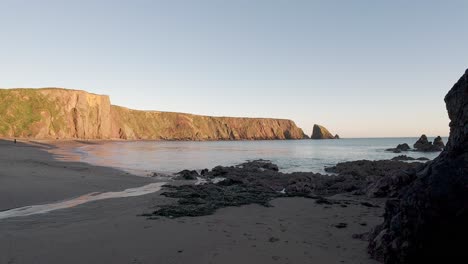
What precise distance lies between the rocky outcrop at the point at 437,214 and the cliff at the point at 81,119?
8876 centimetres

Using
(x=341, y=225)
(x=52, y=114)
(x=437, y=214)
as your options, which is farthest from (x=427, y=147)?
(x=52, y=114)

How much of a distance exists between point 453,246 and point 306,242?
108 inches

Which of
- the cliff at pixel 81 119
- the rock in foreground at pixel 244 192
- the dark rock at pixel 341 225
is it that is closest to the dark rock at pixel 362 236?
the dark rock at pixel 341 225

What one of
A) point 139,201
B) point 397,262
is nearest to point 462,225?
point 397,262

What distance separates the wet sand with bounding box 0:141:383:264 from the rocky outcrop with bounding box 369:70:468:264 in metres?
1.09

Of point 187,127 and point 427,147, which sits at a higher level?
point 187,127

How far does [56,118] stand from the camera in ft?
287

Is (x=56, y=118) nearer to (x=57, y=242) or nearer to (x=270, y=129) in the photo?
(x=57, y=242)

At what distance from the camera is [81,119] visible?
313 ft

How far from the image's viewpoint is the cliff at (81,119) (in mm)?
79875

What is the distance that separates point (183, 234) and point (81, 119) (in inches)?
3931

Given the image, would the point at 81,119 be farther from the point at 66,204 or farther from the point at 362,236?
the point at 362,236

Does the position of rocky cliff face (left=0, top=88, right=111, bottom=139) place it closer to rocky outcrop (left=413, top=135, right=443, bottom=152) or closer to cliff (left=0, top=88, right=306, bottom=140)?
cliff (left=0, top=88, right=306, bottom=140)

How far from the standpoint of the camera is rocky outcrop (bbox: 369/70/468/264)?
378cm
